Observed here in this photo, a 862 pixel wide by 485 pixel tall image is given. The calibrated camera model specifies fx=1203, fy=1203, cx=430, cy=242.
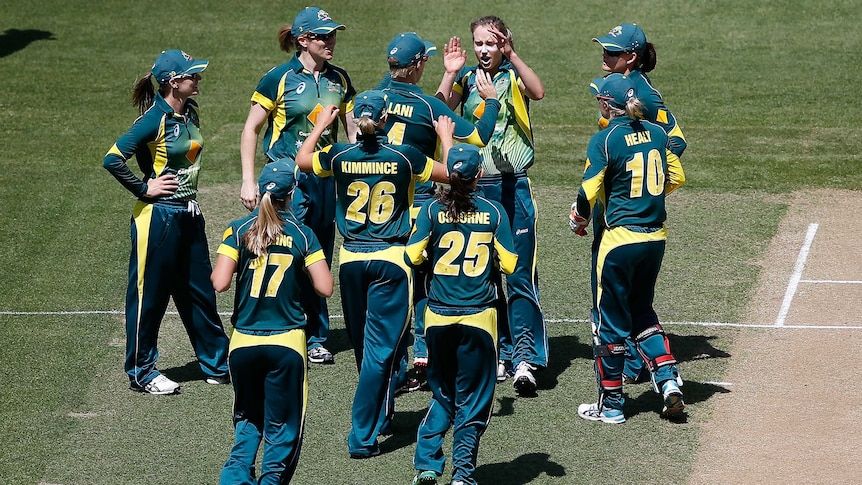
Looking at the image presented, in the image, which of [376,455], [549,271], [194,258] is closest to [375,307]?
[376,455]

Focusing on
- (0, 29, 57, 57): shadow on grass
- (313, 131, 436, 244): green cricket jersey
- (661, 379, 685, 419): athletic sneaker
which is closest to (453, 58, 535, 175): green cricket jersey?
(313, 131, 436, 244): green cricket jersey

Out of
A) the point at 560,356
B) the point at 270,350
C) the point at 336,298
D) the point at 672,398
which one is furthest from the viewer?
the point at 336,298

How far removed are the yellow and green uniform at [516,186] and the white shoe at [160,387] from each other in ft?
9.14

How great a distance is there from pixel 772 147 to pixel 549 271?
18.0ft

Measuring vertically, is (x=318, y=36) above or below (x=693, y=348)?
above

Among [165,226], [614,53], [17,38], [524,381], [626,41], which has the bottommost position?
[17,38]

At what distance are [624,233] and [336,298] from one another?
388 cm

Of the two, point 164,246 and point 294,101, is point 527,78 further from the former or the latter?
point 164,246

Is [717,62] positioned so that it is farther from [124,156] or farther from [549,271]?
[124,156]

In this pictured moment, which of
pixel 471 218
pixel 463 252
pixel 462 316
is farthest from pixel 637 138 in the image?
pixel 462 316

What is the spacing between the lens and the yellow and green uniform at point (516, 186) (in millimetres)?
9938

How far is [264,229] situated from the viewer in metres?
7.38

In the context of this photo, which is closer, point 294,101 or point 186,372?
point 294,101

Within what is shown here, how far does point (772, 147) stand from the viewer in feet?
54.0
